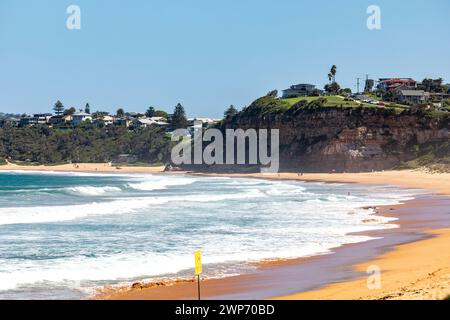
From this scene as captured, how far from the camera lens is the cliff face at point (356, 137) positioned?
74375 millimetres

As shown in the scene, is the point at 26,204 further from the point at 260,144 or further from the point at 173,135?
the point at 173,135

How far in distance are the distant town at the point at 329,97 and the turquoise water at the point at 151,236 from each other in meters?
48.4

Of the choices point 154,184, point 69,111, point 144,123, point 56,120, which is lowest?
point 154,184

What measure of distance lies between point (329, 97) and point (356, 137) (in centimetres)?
1564

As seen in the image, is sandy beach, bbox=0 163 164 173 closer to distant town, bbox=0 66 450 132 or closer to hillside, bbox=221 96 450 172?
distant town, bbox=0 66 450 132

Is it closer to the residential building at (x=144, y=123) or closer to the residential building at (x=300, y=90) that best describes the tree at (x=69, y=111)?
the residential building at (x=144, y=123)

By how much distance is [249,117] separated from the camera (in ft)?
317

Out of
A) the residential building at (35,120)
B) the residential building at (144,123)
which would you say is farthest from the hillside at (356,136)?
the residential building at (35,120)

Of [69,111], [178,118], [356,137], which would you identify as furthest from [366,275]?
[69,111]

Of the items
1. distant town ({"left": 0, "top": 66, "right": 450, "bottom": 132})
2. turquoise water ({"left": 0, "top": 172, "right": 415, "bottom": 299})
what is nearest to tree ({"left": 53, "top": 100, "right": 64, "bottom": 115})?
distant town ({"left": 0, "top": 66, "right": 450, "bottom": 132})

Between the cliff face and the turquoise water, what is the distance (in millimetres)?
34582

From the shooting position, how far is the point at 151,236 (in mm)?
23938

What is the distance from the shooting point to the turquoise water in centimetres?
1686

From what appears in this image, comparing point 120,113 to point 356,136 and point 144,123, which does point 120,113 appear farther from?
point 356,136
